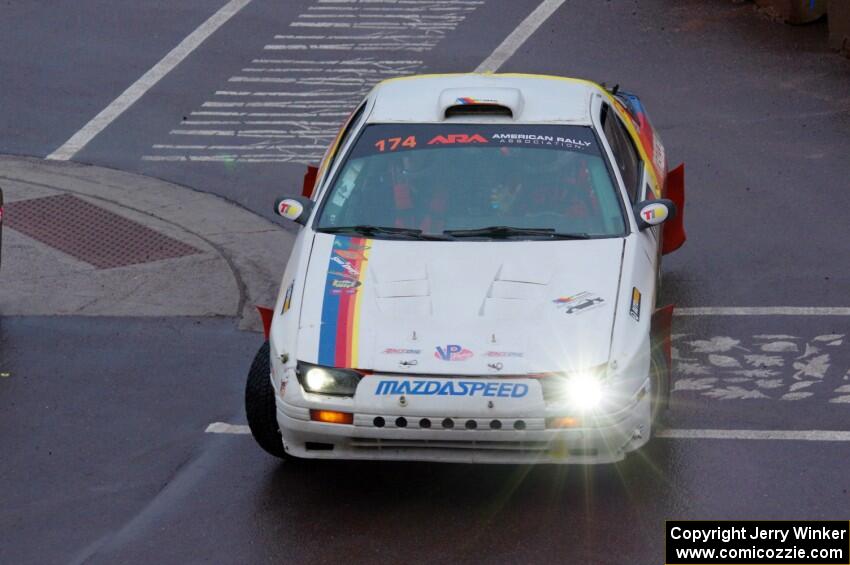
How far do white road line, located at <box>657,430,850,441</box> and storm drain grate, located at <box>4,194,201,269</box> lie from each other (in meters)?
4.75

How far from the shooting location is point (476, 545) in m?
7.29

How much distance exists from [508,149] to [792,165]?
5.21 metres

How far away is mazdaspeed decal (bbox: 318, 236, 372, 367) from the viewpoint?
7.46 m

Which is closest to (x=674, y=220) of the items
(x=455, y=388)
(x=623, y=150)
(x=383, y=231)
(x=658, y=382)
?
(x=623, y=150)

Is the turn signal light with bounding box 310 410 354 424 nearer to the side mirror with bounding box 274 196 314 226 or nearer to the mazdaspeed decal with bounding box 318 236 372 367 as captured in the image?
the mazdaspeed decal with bounding box 318 236 372 367

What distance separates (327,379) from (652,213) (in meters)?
2.25

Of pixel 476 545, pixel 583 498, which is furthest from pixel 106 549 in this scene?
pixel 583 498

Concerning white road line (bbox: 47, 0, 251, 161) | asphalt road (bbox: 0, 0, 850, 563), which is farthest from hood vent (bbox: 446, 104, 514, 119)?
white road line (bbox: 47, 0, 251, 161)

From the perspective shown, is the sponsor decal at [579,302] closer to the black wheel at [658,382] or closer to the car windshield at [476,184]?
the black wheel at [658,382]

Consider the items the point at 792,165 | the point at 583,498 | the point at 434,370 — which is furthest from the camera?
the point at 792,165

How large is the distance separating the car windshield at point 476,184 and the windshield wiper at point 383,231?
0.01 m

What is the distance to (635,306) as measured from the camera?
7.93m

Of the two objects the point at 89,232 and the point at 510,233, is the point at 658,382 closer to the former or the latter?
the point at 510,233

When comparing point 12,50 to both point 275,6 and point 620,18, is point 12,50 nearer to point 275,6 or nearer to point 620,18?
point 275,6
